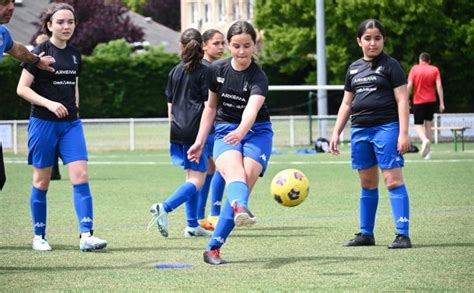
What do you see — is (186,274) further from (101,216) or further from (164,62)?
(164,62)

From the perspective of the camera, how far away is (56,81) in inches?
437

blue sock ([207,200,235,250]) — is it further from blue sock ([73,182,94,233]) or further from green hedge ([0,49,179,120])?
green hedge ([0,49,179,120])

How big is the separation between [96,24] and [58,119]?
2419 inches

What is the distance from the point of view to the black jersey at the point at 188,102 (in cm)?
1213

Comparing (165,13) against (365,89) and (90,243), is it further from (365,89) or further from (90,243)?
(90,243)

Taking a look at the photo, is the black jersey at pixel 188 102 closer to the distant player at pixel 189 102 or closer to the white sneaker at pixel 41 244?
the distant player at pixel 189 102

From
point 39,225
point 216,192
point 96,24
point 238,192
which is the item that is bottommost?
point 39,225

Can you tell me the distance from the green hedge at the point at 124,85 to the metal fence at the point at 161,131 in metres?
12.4

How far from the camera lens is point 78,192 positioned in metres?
11.0

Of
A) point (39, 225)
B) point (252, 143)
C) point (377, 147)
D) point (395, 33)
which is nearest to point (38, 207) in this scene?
point (39, 225)

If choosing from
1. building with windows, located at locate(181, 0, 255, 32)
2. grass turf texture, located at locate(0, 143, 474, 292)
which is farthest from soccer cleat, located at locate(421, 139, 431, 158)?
building with windows, located at locate(181, 0, 255, 32)

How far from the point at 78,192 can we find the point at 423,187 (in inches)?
321

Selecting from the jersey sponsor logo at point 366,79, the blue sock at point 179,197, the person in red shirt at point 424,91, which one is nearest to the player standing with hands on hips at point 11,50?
the blue sock at point 179,197

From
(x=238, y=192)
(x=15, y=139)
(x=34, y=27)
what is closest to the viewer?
(x=238, y=192)
